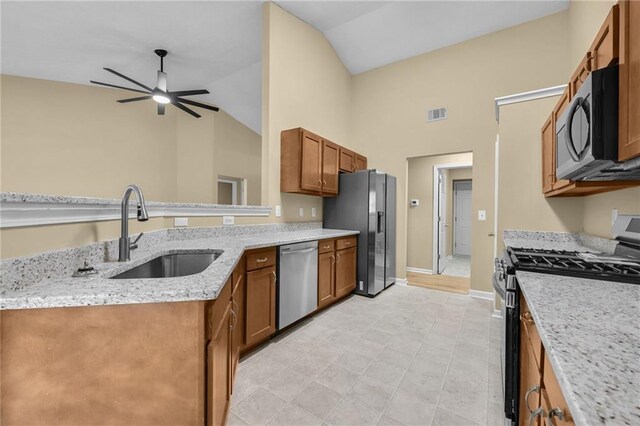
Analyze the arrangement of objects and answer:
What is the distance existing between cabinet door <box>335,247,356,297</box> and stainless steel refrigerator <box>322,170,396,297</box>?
13 cm

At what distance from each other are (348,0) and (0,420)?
4.35 m

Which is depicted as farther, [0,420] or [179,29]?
[179,29]

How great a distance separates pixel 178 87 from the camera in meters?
5.12

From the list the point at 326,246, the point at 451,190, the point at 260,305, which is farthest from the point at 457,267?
the point at 260,305

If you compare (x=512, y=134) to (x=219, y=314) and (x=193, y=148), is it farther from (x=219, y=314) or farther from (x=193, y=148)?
(x=193, y=148)

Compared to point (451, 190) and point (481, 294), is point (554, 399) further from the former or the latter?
point (451, 190)

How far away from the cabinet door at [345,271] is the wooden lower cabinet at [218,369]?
6.44ft

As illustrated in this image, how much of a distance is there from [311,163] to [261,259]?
1574mm

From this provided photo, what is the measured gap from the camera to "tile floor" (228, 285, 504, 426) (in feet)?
5.18

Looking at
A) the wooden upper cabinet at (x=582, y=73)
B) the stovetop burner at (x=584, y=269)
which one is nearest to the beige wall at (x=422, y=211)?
the wooden upper cabinet at (x=582, y=73)

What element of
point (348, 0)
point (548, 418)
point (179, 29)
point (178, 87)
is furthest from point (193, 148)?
point (548, 418)

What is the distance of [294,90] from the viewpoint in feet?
11.8

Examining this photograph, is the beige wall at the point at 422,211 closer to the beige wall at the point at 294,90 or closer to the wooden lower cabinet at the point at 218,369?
the beige wall at the point at 294,90

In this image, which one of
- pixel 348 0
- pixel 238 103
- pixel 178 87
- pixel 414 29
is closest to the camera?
pixel 348 0
